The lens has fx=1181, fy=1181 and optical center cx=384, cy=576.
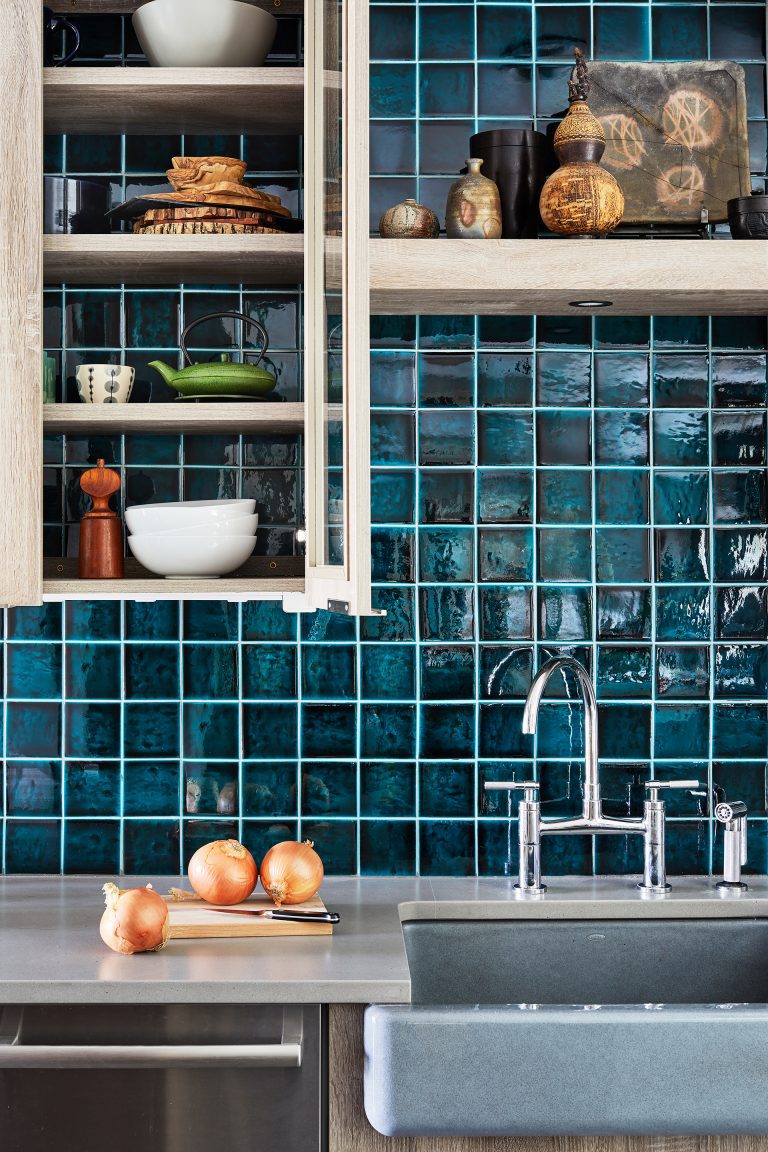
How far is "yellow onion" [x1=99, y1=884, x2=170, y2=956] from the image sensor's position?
5.25 feet

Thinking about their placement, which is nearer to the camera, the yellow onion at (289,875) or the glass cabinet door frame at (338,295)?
the glass cabinet door frame at (338,295)

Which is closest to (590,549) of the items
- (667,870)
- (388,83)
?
(667,870)

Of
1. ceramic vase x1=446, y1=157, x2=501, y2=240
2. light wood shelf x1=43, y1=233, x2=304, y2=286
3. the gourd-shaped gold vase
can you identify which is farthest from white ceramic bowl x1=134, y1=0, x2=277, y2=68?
the gourd-shaped gold vase

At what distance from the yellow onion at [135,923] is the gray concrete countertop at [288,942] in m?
0.02

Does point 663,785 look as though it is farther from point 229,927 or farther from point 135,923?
point 135,923

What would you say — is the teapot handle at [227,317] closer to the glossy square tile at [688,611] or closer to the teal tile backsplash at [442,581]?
the teal tile backsplash at [442,581]

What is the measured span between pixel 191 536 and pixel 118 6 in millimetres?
969

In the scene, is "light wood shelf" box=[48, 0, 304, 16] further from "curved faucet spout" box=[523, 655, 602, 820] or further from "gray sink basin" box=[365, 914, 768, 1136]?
"gray sink basin" box=[365, 914, 768, 1136]

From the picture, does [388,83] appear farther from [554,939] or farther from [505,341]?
[554,939]

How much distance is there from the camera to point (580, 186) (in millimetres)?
1854

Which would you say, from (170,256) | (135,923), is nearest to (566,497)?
(170,256)

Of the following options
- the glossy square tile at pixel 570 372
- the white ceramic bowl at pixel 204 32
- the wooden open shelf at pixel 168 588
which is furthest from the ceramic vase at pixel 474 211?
the wooden open shelf at pixel 168 588

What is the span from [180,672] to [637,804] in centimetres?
85

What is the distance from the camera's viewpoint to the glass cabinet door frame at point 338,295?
4.93ft
